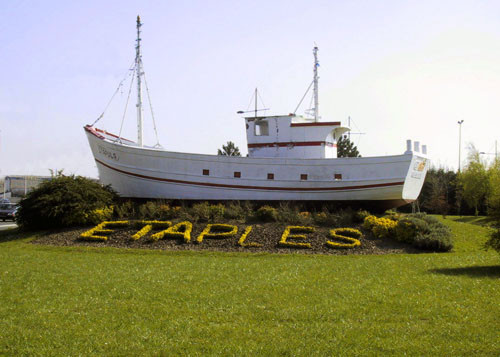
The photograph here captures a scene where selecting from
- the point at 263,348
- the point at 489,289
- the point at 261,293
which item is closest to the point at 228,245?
the point at 261,293

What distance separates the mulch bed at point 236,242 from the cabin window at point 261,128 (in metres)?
6.02

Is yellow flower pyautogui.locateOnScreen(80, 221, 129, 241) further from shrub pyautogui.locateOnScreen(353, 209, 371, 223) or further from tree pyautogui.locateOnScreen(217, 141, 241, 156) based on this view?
tree pyautogui.locateOnScreen(217, 141, 241, 156)

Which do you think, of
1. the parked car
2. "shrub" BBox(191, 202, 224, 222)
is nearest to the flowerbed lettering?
"shrub" BBox(191, 202, 224, 222)

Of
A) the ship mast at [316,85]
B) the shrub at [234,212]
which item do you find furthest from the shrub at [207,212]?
the ship mast at [316,85]

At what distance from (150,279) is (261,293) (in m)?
3.06

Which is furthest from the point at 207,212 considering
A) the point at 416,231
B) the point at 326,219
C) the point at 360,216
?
the point at 416,231

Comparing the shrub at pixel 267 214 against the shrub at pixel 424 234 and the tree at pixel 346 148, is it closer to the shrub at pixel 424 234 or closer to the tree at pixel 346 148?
the shrub at pixel 424 234

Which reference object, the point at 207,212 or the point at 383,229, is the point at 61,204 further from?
the point at 383,229

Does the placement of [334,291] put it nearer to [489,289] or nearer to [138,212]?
[489,289]

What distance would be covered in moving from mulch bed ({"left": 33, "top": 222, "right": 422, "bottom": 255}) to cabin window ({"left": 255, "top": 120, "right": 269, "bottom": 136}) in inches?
237

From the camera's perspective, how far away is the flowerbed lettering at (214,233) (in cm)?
1742

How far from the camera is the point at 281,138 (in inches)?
944

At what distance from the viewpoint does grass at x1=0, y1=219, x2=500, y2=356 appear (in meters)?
6.65

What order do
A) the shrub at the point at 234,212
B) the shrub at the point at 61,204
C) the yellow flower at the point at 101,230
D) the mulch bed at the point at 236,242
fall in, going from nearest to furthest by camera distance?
the mulch bed at the point at 236,242 → the yellow flower at the point at 101,230 → the shrub at the point at 61,204 → the shrub at the point at 234,212
